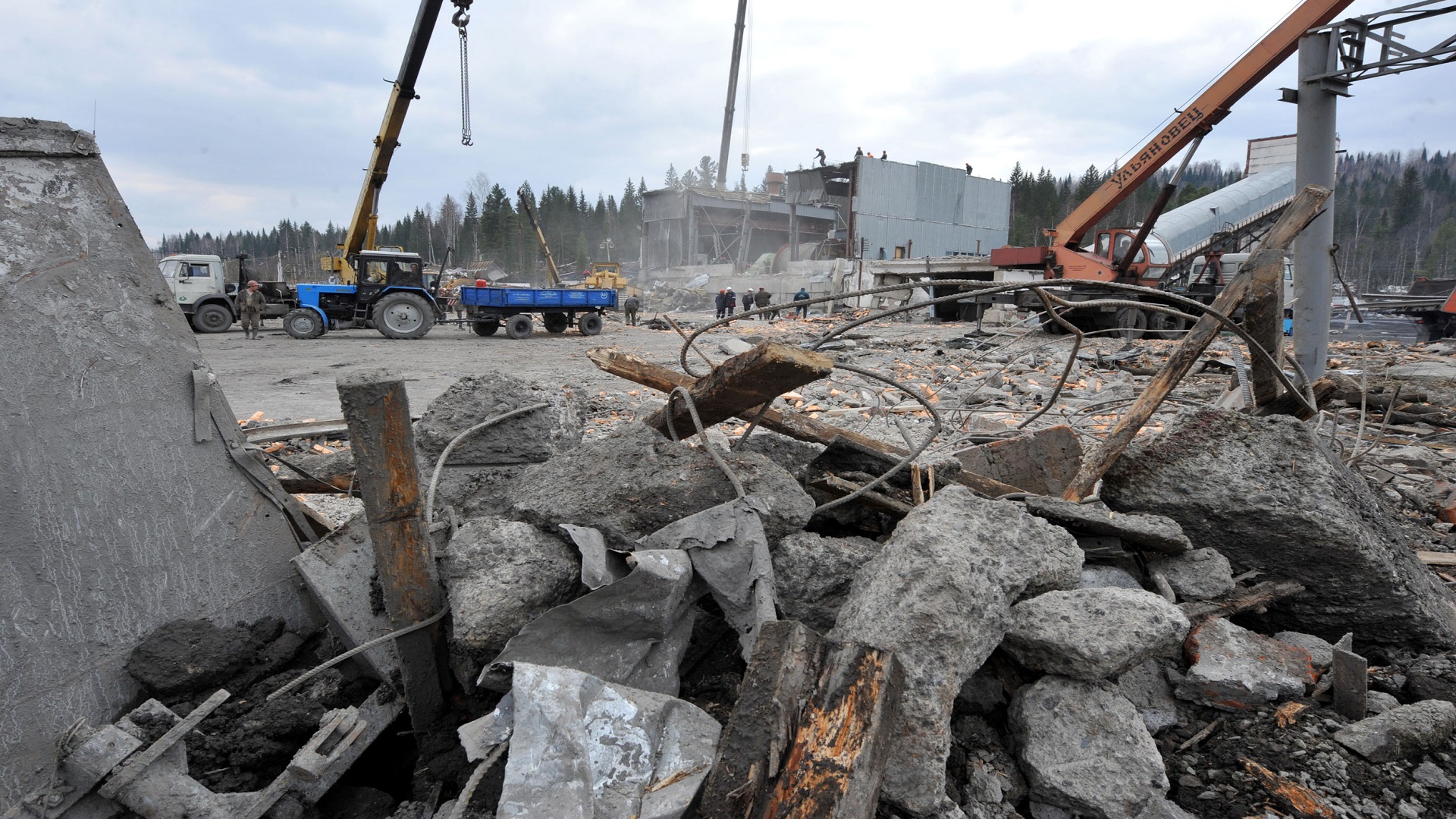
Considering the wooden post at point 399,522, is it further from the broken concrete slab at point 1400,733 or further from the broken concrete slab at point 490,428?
the broken concrete slab at point 1400,733

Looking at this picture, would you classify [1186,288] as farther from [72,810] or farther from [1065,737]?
[72,810]

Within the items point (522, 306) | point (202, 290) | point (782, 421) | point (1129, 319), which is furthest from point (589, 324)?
point (782, 421)

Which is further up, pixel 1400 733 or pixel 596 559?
pixel 596 559

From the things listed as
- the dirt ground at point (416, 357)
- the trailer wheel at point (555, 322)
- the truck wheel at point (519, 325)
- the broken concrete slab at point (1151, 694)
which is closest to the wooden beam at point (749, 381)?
the broken concrete slab at point (1151, 694)

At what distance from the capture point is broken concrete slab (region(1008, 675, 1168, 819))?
162 cm

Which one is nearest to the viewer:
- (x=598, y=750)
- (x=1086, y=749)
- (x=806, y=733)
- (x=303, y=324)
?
(x=806, y=733)

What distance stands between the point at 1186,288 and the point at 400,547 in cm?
1729

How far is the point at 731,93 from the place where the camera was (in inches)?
2044

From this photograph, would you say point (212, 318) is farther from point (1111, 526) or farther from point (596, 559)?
point (1111, 526)

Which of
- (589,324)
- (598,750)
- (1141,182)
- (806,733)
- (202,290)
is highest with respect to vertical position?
(1141,182)

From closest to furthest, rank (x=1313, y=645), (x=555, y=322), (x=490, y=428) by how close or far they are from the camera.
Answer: (x=1313, y=645) < (x=490, y=428) < (x=555, y=322)

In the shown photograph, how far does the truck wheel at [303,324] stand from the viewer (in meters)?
16.2

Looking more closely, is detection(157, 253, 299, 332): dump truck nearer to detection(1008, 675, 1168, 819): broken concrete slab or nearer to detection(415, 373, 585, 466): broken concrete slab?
detection(415, 373, 585, 466): broken concrete slab

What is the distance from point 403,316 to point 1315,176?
651 inches
